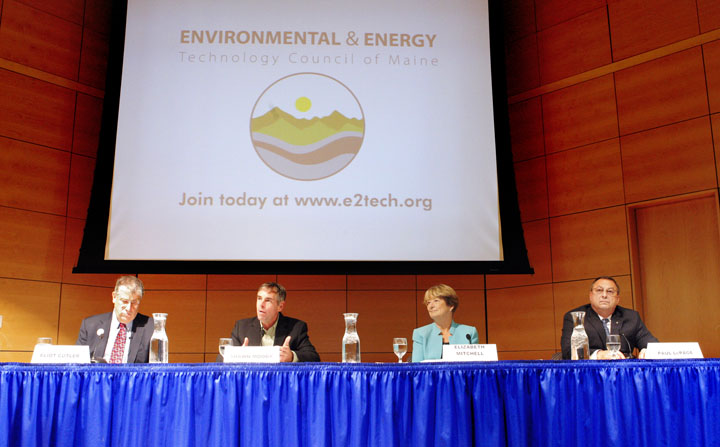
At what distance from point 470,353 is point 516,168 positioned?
3353mm

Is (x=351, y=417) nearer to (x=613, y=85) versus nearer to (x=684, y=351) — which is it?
(x=684, y=351)

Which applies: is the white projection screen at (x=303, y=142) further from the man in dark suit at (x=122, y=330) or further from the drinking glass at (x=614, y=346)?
the drinking glass at (x=614, y=346)

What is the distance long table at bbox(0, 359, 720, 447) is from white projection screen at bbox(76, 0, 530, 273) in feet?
7.55

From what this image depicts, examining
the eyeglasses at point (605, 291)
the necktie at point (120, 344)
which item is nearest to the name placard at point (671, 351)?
the eyeglasses at point (605, 291)

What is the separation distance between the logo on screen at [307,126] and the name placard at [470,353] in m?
2.46

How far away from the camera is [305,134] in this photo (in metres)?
4.86

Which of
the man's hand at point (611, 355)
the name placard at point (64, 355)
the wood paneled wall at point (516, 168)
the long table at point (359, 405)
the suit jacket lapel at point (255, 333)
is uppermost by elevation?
the wood paneled wall at point (516, 168)

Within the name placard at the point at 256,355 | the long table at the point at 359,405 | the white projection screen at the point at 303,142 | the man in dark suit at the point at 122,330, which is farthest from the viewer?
the white projection screen at the point at 303,142

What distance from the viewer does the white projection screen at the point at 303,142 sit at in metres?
4.66

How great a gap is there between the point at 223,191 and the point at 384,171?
120 centimetres

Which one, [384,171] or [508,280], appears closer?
[384,171]

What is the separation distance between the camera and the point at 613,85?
5.11m

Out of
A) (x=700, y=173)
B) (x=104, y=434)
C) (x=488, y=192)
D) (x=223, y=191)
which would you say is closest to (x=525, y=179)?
(x=488, y=192)

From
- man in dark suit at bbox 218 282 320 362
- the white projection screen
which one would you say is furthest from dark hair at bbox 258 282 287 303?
the white projection screen
